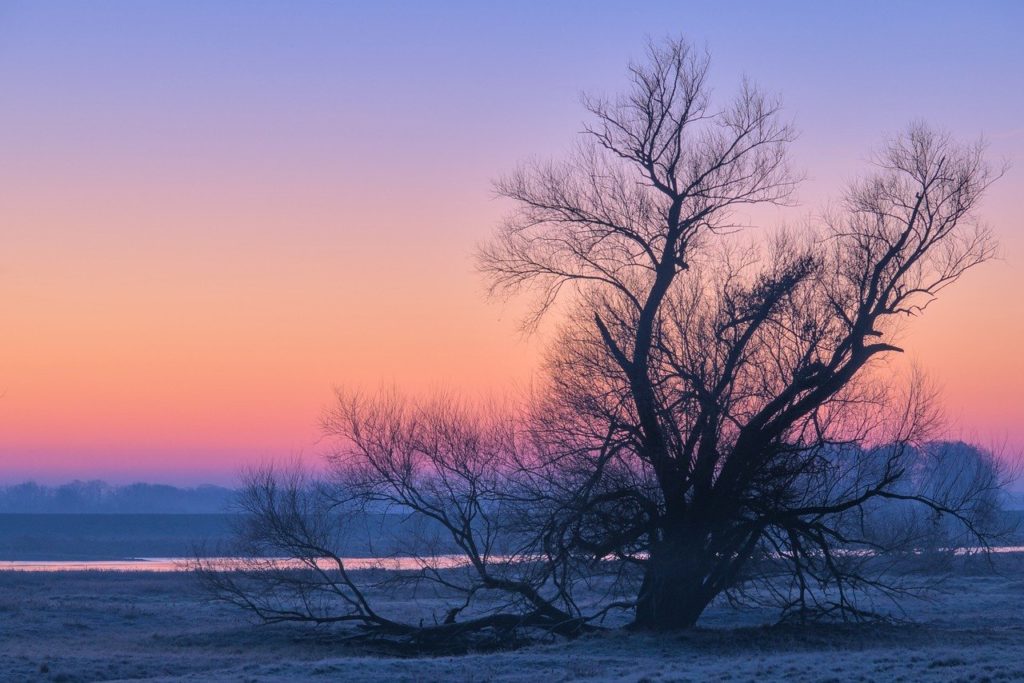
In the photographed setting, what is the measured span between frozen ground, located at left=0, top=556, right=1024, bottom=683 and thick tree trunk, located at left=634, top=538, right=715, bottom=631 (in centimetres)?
70

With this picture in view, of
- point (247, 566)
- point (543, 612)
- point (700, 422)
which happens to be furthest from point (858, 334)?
point (247, 566)

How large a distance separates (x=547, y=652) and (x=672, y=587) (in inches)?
140

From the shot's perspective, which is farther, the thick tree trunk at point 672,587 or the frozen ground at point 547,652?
the thick tree trunk at point 672,587

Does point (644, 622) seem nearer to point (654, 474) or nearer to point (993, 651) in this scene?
point (654, 474)

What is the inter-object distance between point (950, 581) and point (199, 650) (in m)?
30.1

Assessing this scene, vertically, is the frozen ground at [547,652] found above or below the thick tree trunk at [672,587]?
below

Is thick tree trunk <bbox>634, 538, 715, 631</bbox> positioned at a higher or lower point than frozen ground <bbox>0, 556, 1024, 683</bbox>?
higher

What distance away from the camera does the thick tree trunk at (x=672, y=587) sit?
2248 centimetres

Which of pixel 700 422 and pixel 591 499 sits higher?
pixel 700 422

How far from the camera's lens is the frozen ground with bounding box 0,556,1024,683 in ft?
55.8

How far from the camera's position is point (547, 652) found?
68.5 feet

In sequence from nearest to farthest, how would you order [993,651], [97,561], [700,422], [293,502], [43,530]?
[993,651], [700,422], [293,502], [97,561], [43,530]

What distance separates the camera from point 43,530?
405 ft

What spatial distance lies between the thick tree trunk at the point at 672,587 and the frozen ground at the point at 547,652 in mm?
700
